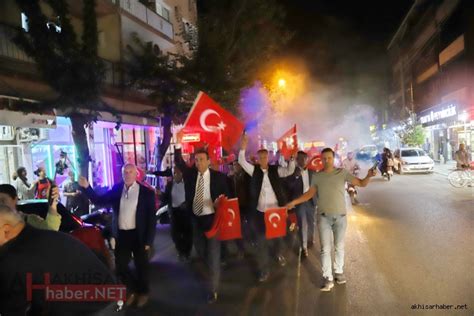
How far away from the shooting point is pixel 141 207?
16.5 feet

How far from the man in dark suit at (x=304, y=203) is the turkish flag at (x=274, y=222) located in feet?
3.96

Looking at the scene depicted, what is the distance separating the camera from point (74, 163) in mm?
12656

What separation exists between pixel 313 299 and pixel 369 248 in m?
2.80

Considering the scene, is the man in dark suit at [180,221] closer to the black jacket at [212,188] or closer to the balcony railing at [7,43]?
the black jacket at [212,188]

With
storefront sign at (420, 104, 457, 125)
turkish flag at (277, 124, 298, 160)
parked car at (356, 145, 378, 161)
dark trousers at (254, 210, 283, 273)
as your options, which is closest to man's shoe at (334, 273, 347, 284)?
dark trousers at (254, 210, 283, 273)

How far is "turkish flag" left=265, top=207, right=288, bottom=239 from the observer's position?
234 inches

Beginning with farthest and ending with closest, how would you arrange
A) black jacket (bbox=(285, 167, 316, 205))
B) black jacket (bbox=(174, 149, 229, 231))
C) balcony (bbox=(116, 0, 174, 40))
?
balcony (bbox=(116, 0, 174, 40)), black jacket (bbox=(285, 167, 316, 205)), black jacket (bbox=(174, 149, 229, 231))

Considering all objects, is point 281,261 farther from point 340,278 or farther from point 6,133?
point 6,133

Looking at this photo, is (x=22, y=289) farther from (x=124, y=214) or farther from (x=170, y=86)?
(x=170, y=86)

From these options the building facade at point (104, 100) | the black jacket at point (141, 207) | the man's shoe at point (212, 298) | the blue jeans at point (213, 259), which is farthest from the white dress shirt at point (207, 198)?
the building facade at point (104, 100)

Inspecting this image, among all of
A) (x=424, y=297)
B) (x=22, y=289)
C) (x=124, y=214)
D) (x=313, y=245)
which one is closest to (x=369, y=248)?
(x=313, y=245)

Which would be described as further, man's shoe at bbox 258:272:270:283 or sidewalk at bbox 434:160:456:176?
sidewalk at bbox 434:160:456:176

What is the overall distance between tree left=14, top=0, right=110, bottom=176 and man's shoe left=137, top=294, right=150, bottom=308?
4645 mm

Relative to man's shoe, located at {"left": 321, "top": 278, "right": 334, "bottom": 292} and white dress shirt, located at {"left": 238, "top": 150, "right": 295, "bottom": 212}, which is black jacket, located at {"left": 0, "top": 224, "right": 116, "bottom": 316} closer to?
man's shoe, located at {"left": 321, "top": 278, "right": 334, "bottom": 292}
